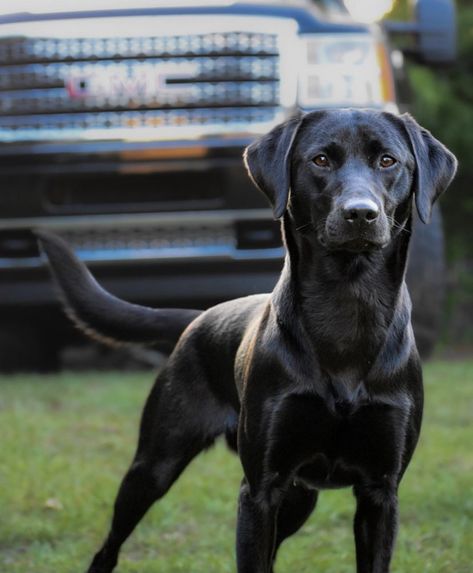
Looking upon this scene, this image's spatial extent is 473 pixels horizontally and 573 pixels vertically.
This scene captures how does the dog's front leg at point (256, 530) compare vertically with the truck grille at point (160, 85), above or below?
below

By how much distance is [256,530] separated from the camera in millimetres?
3775

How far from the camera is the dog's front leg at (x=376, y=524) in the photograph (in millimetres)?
3816

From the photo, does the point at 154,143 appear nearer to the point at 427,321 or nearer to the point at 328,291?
the point at 427,321

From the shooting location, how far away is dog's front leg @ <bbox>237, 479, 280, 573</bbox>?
377cm

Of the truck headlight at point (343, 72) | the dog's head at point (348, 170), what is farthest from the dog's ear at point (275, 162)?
the truck headlight at point (343, 72)

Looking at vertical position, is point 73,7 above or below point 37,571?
above

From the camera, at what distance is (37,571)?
15.4 ft

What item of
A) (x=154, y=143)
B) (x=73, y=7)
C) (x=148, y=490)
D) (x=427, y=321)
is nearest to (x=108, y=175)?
(x=154, y=143)

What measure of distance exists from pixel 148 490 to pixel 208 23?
3593 millimetres

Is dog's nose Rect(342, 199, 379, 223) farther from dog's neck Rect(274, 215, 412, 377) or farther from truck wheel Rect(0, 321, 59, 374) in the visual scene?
truck wheel Rect(0, 321, 59, 374)

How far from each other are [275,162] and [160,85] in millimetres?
3517

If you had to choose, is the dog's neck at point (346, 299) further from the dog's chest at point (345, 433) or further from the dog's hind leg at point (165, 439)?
the dog's hind leg at point (165, 439)

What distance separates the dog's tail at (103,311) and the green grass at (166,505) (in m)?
0.77

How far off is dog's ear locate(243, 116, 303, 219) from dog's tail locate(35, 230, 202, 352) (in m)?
0.82
